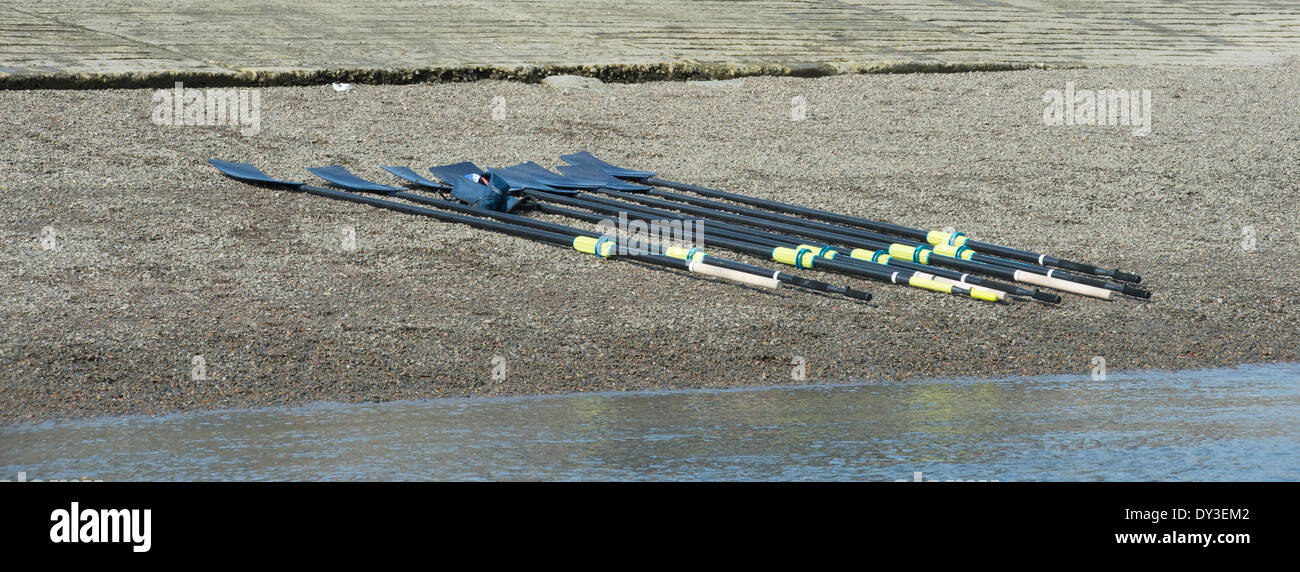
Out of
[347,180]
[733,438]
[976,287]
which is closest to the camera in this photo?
Answer: [733,438]

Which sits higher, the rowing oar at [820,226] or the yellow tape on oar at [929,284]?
the rowing oar at [820,226]

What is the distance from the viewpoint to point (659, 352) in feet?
17.1

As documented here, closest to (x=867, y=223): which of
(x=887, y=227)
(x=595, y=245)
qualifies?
(x=887, y=227)

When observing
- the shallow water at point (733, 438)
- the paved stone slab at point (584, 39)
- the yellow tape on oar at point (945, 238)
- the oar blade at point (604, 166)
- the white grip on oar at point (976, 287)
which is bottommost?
the shallow water at point (733, 438)

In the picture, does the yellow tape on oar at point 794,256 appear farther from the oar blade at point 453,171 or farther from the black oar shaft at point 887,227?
the oar blade at point 453,171

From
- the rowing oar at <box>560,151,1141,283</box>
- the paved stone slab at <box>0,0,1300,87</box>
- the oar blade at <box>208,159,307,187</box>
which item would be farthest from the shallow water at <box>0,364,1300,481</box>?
the paved stone slab at <box>0,0,1300,87</box>

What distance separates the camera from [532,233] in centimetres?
676

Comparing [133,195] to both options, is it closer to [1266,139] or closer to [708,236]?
[708,236]

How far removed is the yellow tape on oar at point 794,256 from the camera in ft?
20.6

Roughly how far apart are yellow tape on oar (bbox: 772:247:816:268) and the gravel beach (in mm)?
91

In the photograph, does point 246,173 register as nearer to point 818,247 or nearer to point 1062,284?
point 818,247

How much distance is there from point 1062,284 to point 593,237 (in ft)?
7.71

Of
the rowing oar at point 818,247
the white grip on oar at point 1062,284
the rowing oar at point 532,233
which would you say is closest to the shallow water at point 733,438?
the white grip on oar at point 1062,284

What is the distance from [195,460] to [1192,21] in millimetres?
14754
